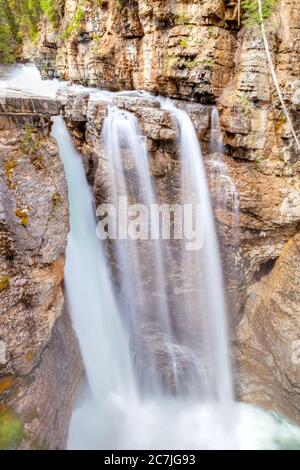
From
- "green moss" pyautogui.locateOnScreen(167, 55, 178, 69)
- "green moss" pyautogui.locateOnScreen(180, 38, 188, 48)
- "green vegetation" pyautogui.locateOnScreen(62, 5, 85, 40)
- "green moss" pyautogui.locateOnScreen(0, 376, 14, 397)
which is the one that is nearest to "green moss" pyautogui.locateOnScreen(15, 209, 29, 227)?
"green moss" pyautogui.locateOnScreen(0, 376, 14, 397)

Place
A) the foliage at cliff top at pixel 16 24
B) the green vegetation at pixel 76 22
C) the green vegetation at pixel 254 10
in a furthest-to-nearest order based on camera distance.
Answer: the foliage at cliff top at pixel 16 24 → the green vegetation at pixel 76 22 → the green vegetation at pixel 254 10

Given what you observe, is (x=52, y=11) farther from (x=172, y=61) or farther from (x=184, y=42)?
(x=184, y=42)

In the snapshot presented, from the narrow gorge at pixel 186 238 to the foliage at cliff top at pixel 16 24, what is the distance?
13930 millimetres

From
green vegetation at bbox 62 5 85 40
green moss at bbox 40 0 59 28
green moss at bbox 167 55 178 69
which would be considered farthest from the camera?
green moss at bbox 40 0 59 28

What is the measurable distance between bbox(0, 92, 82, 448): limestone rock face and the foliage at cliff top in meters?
17.7

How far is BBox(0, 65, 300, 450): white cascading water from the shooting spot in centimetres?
629

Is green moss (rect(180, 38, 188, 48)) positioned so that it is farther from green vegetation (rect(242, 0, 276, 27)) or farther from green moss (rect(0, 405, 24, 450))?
green moss (rect(0, 405, 24, 450))

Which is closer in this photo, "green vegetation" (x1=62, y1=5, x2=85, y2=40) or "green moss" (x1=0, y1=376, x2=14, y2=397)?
"green moss" (x1=0, y1=376, x2=14, y2=397)

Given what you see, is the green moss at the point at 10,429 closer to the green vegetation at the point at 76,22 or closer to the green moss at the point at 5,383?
the green moss at the point at 5,383

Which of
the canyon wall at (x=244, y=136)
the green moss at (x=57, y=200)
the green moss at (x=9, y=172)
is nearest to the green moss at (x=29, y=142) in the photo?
the green moss at (x=9, y=172)

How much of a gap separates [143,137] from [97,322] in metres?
4.59

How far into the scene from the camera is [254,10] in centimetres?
621

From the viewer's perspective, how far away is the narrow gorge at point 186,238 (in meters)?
6.30

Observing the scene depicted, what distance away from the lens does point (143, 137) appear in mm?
6691
